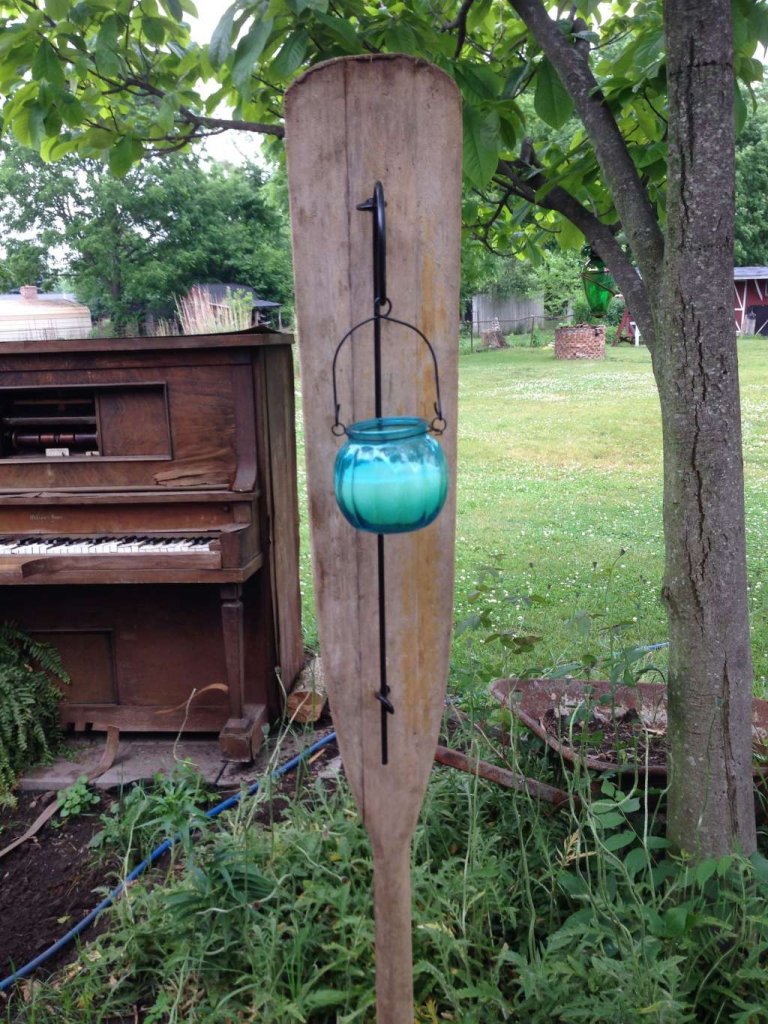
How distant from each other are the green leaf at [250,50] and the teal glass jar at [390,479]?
1.18m

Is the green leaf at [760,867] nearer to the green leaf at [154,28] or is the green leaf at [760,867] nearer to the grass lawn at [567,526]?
the grass lawn at [567,526]

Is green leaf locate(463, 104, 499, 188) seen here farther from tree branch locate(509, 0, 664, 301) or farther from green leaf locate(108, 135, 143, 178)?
green leaf locate(108, 135, 143, 178)

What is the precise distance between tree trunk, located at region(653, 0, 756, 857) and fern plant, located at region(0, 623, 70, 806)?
96.0 inches

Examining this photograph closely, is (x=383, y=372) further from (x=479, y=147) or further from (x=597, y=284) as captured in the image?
(x=597, y=284)

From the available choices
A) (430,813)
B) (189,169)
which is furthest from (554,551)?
(189,169)

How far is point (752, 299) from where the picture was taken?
30.0 meters

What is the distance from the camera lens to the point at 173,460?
3.21 m

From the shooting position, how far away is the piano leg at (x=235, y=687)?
9.96 ft

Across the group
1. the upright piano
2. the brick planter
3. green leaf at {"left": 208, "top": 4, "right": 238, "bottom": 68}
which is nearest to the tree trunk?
green leaf at {"left": 208, "top": 4, "right": 238, "bottom": 68}

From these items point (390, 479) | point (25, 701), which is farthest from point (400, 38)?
point (25, 701)

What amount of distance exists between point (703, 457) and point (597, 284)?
152 cm

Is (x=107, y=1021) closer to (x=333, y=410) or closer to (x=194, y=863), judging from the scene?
(x=194, y=863)

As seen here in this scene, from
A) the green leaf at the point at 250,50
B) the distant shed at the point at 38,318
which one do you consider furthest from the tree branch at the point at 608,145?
the distant shed at the point at 38,318

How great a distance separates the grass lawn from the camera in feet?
11.4
